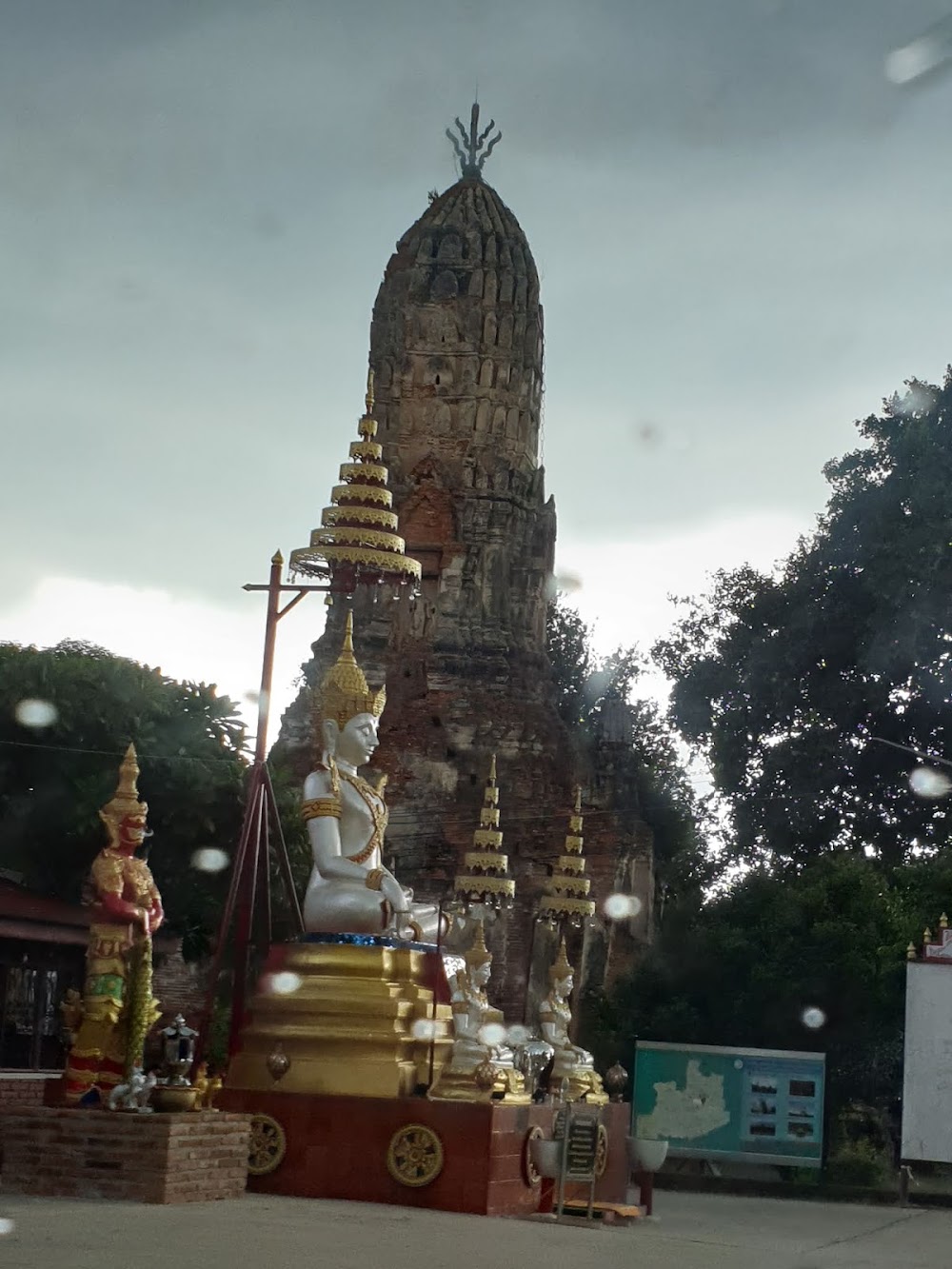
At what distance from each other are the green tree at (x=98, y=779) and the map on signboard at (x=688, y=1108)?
879 centimetres

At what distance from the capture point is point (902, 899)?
27.6m

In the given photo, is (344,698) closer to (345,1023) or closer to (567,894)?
(345,1023)

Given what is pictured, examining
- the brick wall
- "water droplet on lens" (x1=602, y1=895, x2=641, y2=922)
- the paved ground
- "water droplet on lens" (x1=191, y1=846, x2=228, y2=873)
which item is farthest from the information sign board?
"water droplet on lens" (x1=602, y1=895, x2=641, y2=922)

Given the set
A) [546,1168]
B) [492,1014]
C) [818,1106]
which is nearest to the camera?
[546,1168]

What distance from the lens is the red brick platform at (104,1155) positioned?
12062 mm

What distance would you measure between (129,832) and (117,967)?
0.99 m

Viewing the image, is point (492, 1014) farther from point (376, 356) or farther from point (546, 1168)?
point (376, 356)

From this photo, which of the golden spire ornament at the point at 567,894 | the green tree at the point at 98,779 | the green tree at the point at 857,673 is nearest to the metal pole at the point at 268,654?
the golden spire ornament at the point at 567,894

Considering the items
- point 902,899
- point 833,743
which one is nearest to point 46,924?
point 902,899

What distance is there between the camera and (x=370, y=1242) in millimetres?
11203

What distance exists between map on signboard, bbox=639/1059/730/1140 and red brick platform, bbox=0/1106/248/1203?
9593mm

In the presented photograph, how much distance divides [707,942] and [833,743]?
790 cm

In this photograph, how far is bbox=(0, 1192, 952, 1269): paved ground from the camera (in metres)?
9.95

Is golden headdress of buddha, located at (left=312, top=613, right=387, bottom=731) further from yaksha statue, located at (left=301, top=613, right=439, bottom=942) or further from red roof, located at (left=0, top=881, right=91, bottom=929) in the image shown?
red roof, located at (left=0, top=881, right=91, bottom=929)
